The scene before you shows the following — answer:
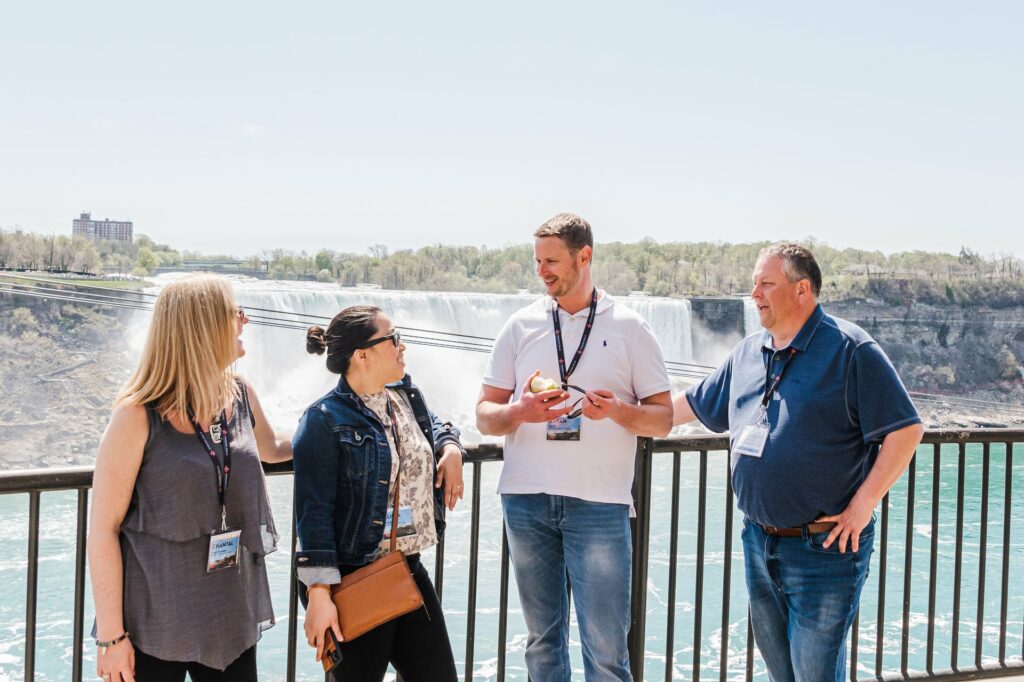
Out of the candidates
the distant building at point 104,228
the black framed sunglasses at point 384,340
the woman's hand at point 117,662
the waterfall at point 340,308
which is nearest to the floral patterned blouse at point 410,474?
the black framed sunglasses at point 384,340

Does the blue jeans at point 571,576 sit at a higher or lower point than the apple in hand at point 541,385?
lower

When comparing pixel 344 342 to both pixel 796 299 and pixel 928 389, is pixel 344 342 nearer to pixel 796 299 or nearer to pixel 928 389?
pixel 796 299

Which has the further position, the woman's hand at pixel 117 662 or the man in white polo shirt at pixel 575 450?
the man in white polo shirt at pixel 575 450

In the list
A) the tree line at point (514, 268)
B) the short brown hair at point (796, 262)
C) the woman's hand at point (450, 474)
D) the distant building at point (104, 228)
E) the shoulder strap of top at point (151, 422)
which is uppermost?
the distant building at point (104, 228)

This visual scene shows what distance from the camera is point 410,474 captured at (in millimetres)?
2154

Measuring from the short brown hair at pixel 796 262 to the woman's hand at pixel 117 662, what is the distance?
5.97 ft

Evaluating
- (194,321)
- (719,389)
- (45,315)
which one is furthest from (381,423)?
(45,315)

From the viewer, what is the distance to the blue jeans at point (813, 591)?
228cm

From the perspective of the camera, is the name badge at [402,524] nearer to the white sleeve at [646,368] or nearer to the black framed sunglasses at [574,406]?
the black framed sunglasses at [574,406]

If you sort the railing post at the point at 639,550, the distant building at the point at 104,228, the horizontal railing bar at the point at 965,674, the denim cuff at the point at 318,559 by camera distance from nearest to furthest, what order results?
1. the denim cuff at the point at 318,559
2. the railing post at the point at 639,550
3. the horizontal railing bar at the point at 965,674
4. the distant building at the point at 104,228

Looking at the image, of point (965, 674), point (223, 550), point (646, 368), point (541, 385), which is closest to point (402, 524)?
point (223, 550)

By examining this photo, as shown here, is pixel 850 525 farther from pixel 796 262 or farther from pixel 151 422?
pixel 151 422

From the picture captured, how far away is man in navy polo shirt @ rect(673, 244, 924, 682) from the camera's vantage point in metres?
2.24

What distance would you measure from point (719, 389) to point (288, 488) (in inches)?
1183
